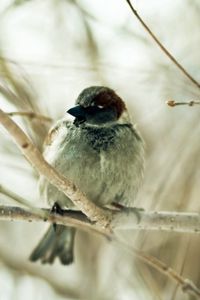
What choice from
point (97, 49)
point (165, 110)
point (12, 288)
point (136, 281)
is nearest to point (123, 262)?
point (136, 281)

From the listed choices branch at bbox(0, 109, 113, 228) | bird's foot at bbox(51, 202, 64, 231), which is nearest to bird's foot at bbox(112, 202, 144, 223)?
branch at bbox(0, 109, 113, 228)

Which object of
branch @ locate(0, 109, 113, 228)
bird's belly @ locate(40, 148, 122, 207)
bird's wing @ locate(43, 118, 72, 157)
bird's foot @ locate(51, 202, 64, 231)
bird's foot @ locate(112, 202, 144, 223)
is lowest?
branch @ locate(0, 109, 113, 228)

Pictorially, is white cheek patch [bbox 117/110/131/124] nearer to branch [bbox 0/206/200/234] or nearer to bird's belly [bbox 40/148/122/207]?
bird's belly [bbox 40/148/122/207]

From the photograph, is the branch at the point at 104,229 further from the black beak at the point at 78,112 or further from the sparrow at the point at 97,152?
the black beak at the point at 78,112

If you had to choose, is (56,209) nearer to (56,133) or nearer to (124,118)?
(56,133)

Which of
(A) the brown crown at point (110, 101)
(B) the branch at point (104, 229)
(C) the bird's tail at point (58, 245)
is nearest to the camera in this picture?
(B) the branch at point (104, 229)

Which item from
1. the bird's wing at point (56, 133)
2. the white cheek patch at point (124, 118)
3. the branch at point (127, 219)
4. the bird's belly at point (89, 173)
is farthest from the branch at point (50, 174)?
the white cheek patch at point (124, 118)

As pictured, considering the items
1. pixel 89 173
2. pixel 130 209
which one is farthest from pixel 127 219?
pixel 89 173
